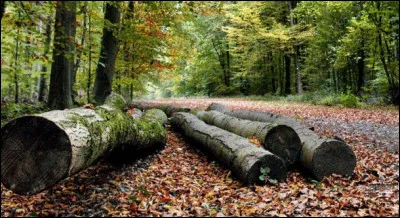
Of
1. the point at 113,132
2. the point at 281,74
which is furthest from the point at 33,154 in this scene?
the point at 281,74

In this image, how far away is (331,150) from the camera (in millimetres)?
5348

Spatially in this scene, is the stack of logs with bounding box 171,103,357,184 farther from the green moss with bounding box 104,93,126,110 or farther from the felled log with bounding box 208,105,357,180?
the green moss with bounding box 104,93,126,110

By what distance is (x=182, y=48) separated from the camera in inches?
674

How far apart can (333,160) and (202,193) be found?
242 centimetres

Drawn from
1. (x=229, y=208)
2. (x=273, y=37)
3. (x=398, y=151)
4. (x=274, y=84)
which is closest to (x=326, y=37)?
(x=273, y=37)

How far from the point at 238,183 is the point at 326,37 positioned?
18551 millimetres

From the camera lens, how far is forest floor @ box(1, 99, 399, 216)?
406cm

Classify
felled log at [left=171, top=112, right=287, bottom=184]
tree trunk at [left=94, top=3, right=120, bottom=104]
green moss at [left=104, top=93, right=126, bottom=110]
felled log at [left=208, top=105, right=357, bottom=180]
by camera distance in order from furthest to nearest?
1. tree trunk at [left=94, top=3, right=120, bottom=104]
2. green moss at [left=104, top=93, right=126, bottom=110]
3. felled log at [left=208, top=105, right=357, bottom=180]
4. felled log at [left=171, top=112, right=287, bottom=184]

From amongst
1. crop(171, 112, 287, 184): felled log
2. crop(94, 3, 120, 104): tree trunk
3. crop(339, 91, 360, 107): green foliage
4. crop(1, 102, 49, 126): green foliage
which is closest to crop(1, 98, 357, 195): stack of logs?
crop(171, 112, 287, 184): felled log

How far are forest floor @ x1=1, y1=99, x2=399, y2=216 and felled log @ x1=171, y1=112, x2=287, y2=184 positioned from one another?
191 mm

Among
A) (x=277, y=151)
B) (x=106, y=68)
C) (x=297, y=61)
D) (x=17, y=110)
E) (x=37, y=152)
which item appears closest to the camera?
(x=37, y=152)

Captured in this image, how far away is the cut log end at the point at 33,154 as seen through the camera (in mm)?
3285

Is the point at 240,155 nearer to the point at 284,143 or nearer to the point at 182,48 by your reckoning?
the point at 284,143

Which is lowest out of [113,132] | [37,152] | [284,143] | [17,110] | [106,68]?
[284,143]
